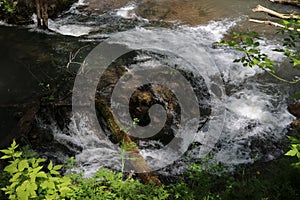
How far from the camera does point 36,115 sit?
5.48 m

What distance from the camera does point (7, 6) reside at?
9430 millimetres

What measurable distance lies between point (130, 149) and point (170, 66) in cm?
336

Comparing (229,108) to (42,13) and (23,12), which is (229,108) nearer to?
(42,13)

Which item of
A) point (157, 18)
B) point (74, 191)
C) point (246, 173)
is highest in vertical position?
point (157, 18)

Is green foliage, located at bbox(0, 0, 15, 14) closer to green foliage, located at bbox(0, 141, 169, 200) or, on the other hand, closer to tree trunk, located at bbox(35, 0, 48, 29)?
tree trunk, located at bbox(35, 0, 48, 29)

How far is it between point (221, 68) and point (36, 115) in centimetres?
504

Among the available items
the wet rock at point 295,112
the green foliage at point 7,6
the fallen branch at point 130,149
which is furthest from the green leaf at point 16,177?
the green foliage at point 7,6

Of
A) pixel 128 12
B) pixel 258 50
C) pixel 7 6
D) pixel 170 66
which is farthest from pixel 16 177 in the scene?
pixel 128 12

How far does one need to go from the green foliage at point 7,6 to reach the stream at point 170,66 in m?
0.54

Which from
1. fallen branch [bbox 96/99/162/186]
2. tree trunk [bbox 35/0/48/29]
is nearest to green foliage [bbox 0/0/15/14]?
tree trunk [bbox 35/0/48/29]

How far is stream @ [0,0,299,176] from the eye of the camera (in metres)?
5.30

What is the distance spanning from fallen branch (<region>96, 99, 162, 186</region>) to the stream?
13.8 inches

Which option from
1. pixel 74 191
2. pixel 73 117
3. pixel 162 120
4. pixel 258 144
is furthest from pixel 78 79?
pixel 258 144

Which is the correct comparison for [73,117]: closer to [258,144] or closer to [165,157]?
[165,157]
